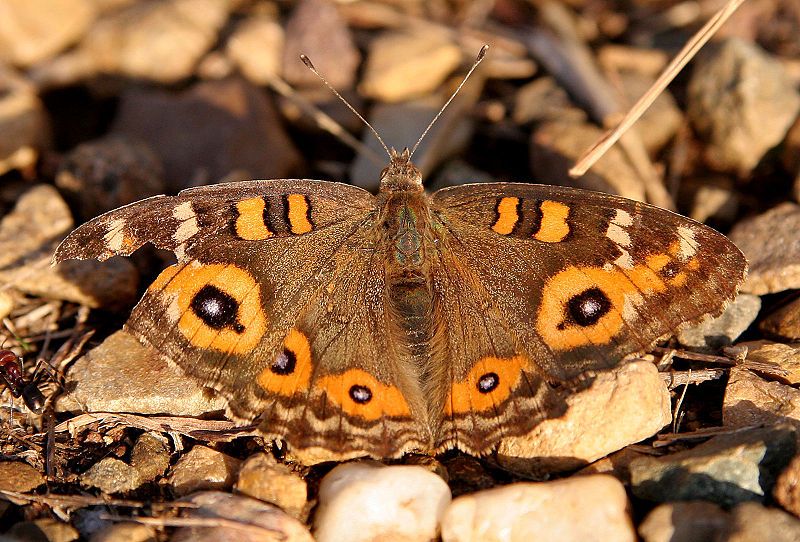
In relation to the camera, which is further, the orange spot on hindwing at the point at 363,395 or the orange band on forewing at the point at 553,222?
the orange band on forewing at the point at 553,222

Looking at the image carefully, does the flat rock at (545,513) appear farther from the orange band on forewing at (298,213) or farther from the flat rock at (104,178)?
the flat rock at (104,178)

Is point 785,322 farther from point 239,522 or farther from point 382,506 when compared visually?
point 239,522

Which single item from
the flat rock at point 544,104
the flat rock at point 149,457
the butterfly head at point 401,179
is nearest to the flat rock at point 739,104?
the flat rock at point 544,104

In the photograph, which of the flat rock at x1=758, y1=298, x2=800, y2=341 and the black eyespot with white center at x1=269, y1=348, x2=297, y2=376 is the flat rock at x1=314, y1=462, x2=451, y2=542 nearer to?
the black eyespot with white center at x1=269, y1=348, x2=297, y2=376

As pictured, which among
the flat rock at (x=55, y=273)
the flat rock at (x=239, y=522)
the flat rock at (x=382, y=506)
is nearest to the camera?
the flat rock at (x=239, y=522)

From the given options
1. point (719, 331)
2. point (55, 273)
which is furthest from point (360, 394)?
point (55, 273)

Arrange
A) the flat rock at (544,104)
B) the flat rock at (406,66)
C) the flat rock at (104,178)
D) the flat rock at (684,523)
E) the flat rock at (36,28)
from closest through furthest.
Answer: the flat rock at (684,523)
the flat rock at (104,178)
the flat rock at (544,104)
the flat rock at (406,66)
the flat rock at (36,28)

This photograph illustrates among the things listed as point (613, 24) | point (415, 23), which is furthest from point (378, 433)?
point (613, 24)
